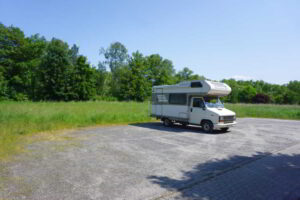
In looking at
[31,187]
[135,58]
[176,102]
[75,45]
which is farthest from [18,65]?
[31,187]

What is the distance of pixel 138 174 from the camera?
183 inches

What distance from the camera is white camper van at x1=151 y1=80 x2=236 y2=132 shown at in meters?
10.8

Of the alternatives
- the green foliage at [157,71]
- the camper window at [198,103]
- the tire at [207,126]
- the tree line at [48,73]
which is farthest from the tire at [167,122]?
the green foliage at [157,71]

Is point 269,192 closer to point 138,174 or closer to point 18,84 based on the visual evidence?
point 138,174

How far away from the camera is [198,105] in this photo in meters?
11.4

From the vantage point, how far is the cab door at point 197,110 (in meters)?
11.2

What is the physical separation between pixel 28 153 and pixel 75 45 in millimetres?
59326

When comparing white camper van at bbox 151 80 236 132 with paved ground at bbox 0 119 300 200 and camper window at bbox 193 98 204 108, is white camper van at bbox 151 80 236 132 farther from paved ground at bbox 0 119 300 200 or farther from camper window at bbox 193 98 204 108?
paved ground at bbox 0 119 300 200

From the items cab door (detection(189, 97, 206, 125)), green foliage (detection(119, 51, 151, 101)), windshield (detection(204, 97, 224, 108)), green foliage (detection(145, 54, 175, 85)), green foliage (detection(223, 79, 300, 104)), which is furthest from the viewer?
green foliage (detection(223, 79, 300, 104))

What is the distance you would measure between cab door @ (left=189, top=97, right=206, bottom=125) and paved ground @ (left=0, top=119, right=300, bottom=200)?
12.1ft

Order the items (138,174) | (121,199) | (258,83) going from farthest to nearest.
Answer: (258,83)
(138,174)
(121,199)

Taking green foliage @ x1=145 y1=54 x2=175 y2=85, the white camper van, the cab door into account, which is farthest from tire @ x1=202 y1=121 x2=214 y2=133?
green foliage @ x1=145 y1=54 x2=175 y2=85

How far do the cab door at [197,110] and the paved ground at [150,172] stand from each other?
3.68 metres

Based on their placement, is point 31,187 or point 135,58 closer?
point 31,187
